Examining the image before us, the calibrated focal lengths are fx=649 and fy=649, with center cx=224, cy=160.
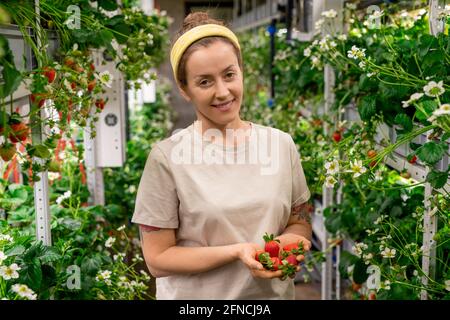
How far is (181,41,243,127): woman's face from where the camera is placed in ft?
4.56

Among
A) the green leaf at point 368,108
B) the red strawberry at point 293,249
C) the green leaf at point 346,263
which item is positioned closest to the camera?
the red strawberry at point 293,249

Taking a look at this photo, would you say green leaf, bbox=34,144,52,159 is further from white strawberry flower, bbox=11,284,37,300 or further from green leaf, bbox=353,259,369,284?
green leaf, bbox=353,259,369,284

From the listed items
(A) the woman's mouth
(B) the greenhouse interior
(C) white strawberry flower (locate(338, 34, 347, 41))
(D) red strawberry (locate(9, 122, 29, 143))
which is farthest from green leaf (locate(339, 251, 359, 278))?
(D) red strawberry (locate(9, 122, 29, 143))

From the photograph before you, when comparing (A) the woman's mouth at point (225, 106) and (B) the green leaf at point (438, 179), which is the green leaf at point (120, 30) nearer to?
(A) the woman's mouth at point (225, 106)

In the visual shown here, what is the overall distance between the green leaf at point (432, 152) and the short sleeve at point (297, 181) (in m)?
0.28

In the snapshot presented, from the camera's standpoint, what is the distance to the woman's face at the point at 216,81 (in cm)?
139

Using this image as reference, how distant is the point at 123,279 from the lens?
212 centimetres

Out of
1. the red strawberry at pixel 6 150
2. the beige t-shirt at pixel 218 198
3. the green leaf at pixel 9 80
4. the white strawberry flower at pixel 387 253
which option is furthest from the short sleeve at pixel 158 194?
the white strawberry flower at pixel 387 253

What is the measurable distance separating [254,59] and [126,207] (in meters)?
3.41

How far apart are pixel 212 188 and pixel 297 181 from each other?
0.23 m

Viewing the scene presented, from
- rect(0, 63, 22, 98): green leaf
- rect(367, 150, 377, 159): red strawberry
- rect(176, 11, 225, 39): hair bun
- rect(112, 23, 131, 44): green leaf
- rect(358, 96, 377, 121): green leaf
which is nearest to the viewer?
rect(0, 63, 22, 98): green leaf
